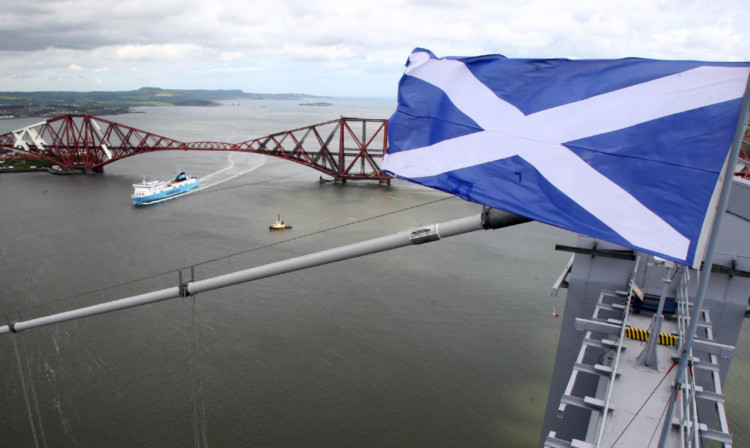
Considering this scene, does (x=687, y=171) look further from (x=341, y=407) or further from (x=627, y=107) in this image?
(x=341, y=407)

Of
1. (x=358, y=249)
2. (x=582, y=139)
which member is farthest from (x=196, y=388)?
(x=582, y=139)

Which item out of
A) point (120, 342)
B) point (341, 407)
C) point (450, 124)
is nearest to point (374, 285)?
point (341, 407)

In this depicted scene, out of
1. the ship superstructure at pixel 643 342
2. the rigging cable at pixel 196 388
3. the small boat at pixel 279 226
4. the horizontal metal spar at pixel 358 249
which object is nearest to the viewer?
the horizontal metal spar at pixel 358 249

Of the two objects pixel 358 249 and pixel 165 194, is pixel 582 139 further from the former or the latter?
pixel 165 194

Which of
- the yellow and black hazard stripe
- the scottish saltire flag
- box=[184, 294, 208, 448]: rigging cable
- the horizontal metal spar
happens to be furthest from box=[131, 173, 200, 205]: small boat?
the scottish saltire flag

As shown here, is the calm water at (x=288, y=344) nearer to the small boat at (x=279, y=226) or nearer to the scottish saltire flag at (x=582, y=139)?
the small boat at (x=279, y=226)

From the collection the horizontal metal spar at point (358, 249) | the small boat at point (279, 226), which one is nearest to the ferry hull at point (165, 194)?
the small boat at point (279, 226)

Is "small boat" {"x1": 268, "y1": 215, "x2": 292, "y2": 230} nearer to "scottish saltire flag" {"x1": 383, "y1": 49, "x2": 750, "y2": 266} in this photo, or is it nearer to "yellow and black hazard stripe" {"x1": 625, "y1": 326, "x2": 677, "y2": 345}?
"yellow and black hazard stripe" {"x1": 625, "y1": 326, "x2": 677, "y2": 345}
